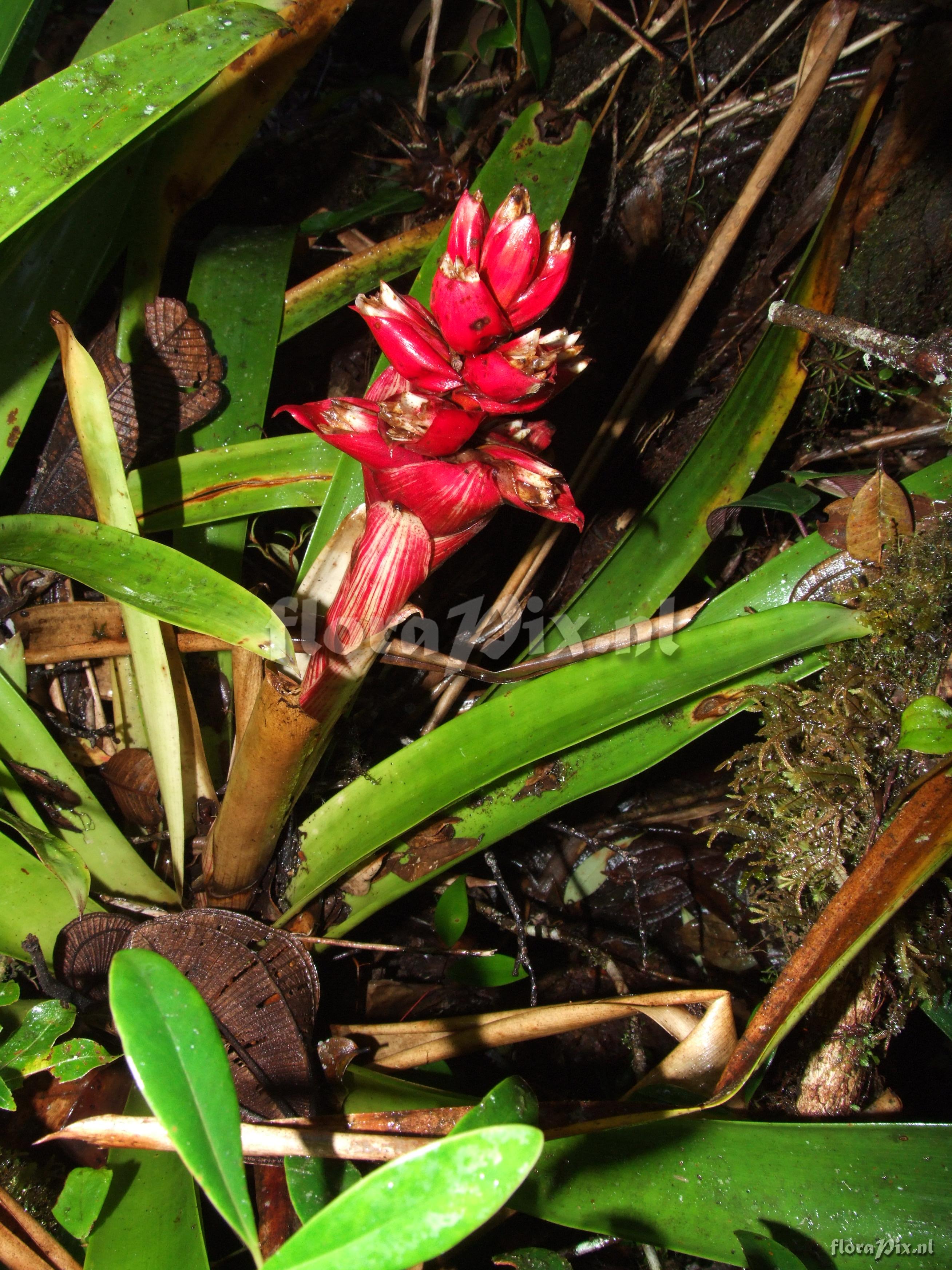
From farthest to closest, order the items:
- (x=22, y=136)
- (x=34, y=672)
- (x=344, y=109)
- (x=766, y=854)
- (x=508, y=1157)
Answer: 1. (x=344, y=109)
2. (x=34, y=672)
3. (x=766, y=854)
4. (x=22, y=136)
5. (x=508, y=1157)

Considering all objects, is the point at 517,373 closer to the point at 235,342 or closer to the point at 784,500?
the point at 784,500

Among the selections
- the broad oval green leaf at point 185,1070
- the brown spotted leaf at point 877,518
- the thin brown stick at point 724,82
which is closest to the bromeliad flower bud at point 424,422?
the broad oval green leaf at point 185,1070

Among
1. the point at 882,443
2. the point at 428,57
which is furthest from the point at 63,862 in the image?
the point at 428,57

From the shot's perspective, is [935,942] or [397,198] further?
[397,198]

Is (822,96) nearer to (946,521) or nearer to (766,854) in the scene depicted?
(946,521)

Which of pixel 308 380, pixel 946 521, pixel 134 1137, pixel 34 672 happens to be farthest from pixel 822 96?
pixel 134 1137

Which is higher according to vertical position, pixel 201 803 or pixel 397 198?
pixel 397 198
